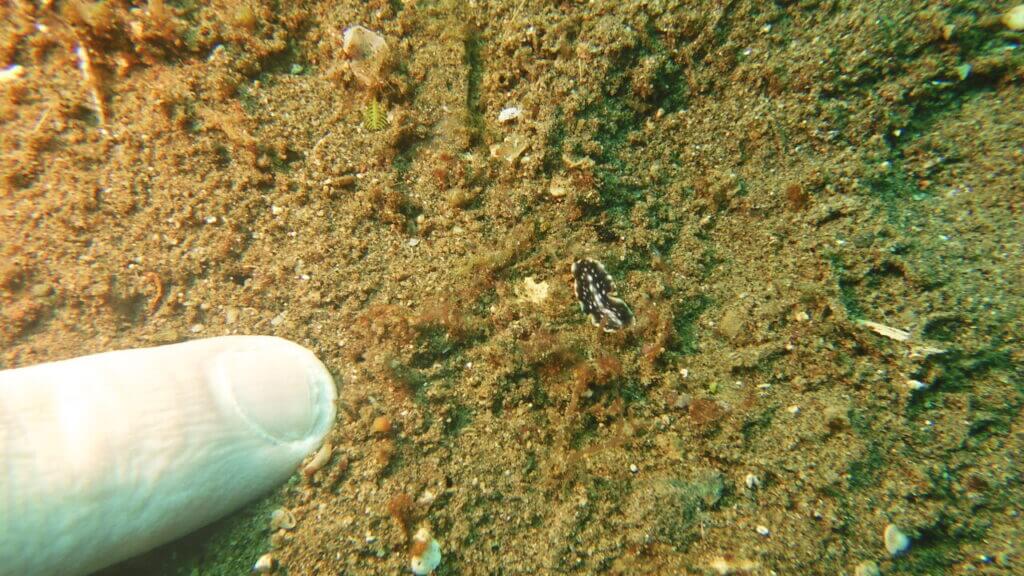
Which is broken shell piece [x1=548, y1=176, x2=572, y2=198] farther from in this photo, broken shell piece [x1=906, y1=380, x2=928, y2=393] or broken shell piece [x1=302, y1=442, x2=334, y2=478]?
broken shell piece [x1=906, y1=380, x2=928, y2=393]

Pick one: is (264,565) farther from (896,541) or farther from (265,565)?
(896,541)

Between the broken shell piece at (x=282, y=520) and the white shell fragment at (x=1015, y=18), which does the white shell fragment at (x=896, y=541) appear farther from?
the broken shell piece at (x=282, y=520)

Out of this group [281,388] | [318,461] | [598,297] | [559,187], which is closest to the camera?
[281,388]

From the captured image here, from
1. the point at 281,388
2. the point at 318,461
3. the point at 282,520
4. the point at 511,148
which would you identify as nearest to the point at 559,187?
the point at 511,148

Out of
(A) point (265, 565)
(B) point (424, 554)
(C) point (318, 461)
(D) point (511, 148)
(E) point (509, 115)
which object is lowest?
(B) point (424, 554)

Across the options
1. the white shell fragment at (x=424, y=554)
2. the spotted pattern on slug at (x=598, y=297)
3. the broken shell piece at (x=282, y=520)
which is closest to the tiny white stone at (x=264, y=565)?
the broken shell piece at (x=282, y=520)
